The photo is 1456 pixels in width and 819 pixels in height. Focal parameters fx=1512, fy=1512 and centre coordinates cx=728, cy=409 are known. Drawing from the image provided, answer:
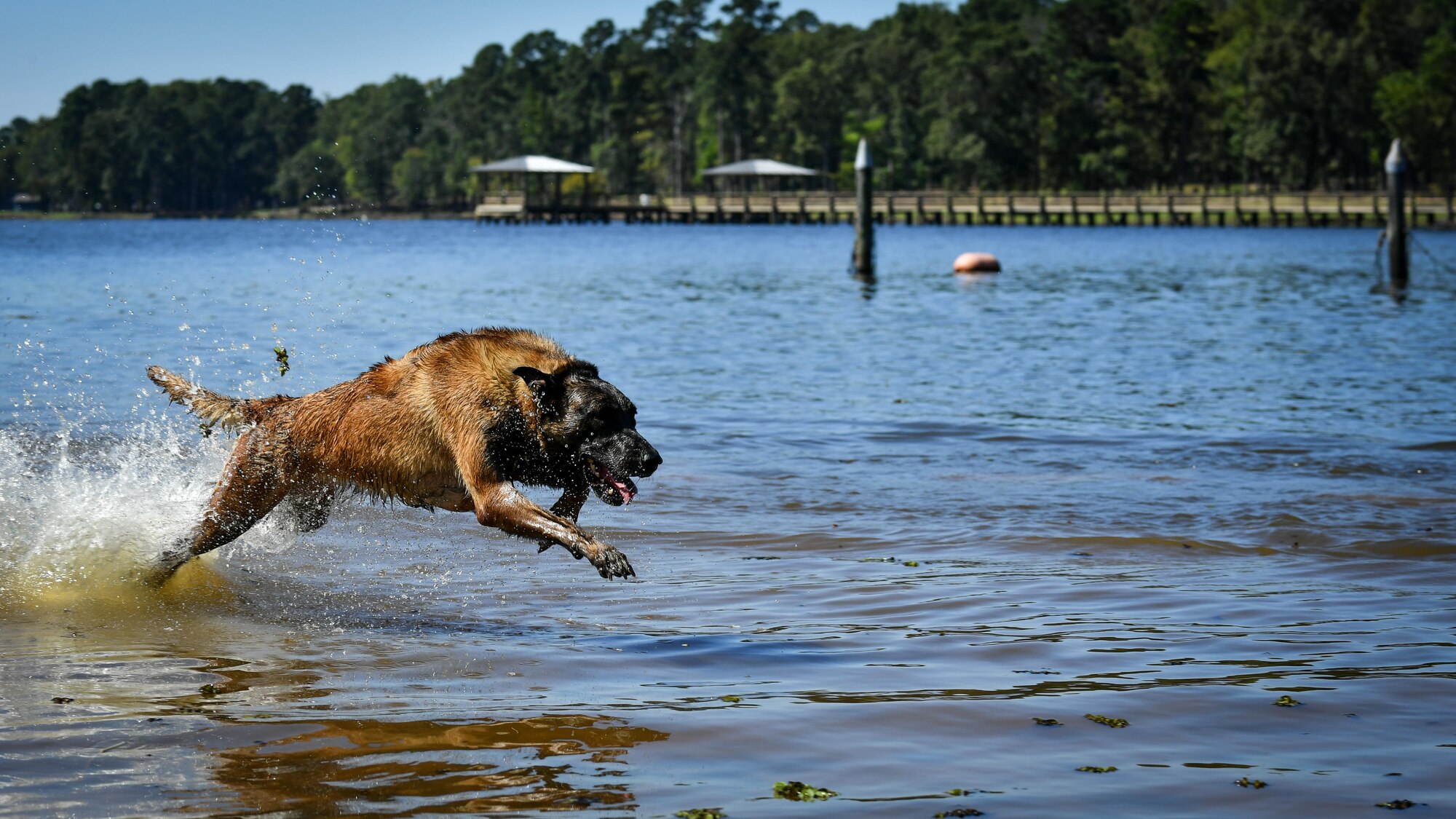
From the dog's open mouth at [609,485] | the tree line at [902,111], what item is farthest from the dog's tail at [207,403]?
the tree line at [902,111]

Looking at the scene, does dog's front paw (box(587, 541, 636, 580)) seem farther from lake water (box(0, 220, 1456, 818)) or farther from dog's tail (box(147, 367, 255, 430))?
dog's tail (box(147, 367, 255, 430))

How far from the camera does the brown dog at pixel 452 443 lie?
21.5ft

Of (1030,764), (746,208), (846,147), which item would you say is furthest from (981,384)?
(846,147)

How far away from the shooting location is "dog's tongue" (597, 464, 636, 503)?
21.5 feet

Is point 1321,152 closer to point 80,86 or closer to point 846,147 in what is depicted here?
point 846,147

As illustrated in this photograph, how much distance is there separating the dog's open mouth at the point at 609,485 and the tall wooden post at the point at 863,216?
32605 mm

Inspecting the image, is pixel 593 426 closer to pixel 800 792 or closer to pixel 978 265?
pixel 800 792

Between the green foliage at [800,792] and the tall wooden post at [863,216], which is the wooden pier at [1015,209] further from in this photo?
the green foliage at [800,792]

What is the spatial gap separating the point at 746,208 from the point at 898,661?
325ft

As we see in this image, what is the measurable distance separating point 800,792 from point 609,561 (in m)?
1.52

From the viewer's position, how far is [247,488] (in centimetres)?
750

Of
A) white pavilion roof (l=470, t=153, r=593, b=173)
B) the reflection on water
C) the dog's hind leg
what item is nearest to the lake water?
the reflection on water

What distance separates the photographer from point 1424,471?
12305 millimetres

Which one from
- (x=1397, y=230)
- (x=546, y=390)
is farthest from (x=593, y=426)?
(x=1397, y=230)
